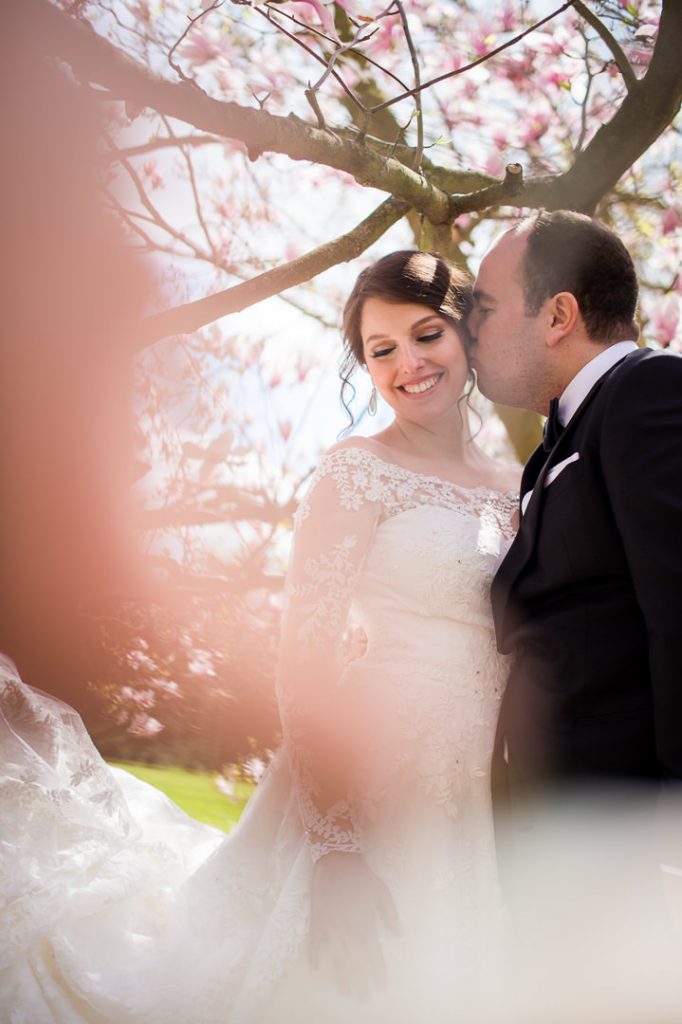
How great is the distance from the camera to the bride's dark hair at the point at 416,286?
6.92ft

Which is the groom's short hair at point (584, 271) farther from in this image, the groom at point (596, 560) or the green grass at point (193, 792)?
the green grass at point (193, 792)

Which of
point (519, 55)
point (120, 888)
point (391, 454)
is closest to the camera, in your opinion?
point (120, 888)

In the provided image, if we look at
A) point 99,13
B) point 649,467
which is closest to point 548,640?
point 649,467

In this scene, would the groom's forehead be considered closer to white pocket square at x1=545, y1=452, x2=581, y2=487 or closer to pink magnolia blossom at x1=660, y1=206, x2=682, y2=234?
white pocket square at x1=545, y1=452, x2=581, y2=487

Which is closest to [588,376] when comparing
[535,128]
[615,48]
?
[615,48]

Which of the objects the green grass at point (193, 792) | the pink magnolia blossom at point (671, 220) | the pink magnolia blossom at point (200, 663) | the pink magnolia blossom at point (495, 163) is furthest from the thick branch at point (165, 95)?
the pink magnolia blossom at point (671, 220)

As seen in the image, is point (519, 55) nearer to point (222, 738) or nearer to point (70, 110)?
point (70, 110)

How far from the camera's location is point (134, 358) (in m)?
2.55

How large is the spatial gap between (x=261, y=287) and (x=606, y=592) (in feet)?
4.53

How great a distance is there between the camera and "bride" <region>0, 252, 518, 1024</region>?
64.1 inches

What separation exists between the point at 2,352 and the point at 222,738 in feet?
5.12

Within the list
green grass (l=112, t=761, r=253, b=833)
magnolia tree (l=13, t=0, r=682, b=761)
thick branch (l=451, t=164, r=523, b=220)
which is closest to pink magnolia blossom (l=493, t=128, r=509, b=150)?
magnolia tree (l=13, t=0, r=682, b=761)

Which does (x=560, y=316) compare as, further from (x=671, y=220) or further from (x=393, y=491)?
(x=671, y=220)

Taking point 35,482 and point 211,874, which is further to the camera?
point 35,482
